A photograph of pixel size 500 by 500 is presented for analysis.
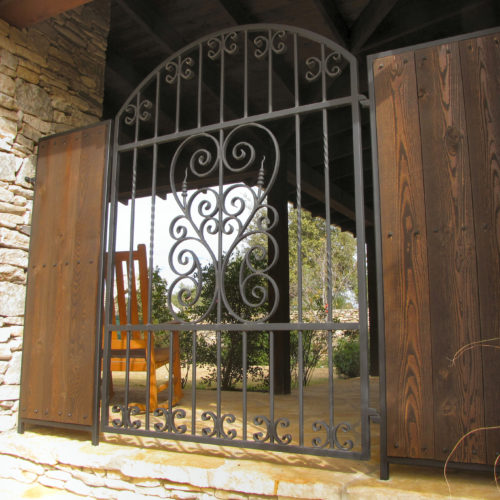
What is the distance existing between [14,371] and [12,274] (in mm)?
525

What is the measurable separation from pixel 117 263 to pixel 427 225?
7.21 ft

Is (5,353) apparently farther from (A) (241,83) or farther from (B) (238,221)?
(A) (241,83)

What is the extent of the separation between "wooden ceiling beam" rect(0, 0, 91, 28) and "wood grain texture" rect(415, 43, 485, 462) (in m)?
1.79

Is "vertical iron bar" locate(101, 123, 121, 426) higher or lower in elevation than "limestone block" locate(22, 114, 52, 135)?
lower

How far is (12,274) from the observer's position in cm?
256

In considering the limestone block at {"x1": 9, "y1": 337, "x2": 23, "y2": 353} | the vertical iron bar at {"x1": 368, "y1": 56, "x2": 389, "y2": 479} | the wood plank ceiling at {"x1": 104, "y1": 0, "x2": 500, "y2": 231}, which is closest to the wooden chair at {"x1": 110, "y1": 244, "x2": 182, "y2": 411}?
the limestone block at {"x1": 9, "y1": 337, "x2": 23, "y2": 353}

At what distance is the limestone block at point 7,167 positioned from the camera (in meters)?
2.57

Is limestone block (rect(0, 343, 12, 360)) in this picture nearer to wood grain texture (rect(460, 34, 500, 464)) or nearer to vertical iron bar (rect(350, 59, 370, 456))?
vertical iron bar (rect(350, 59, 370, 456))

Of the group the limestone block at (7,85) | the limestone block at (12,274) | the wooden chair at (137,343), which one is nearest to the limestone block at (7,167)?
the limestone block at (7,85)

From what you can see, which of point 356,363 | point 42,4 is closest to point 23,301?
point 42,4

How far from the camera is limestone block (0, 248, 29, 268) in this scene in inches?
99.1

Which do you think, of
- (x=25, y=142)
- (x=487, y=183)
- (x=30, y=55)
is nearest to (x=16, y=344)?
(x=25, y=142)

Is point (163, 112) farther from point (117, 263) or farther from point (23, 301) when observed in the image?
point (23, 301)

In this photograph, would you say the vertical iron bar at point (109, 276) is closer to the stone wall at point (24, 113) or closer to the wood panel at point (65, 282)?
the wood panel at point (65, 282)
